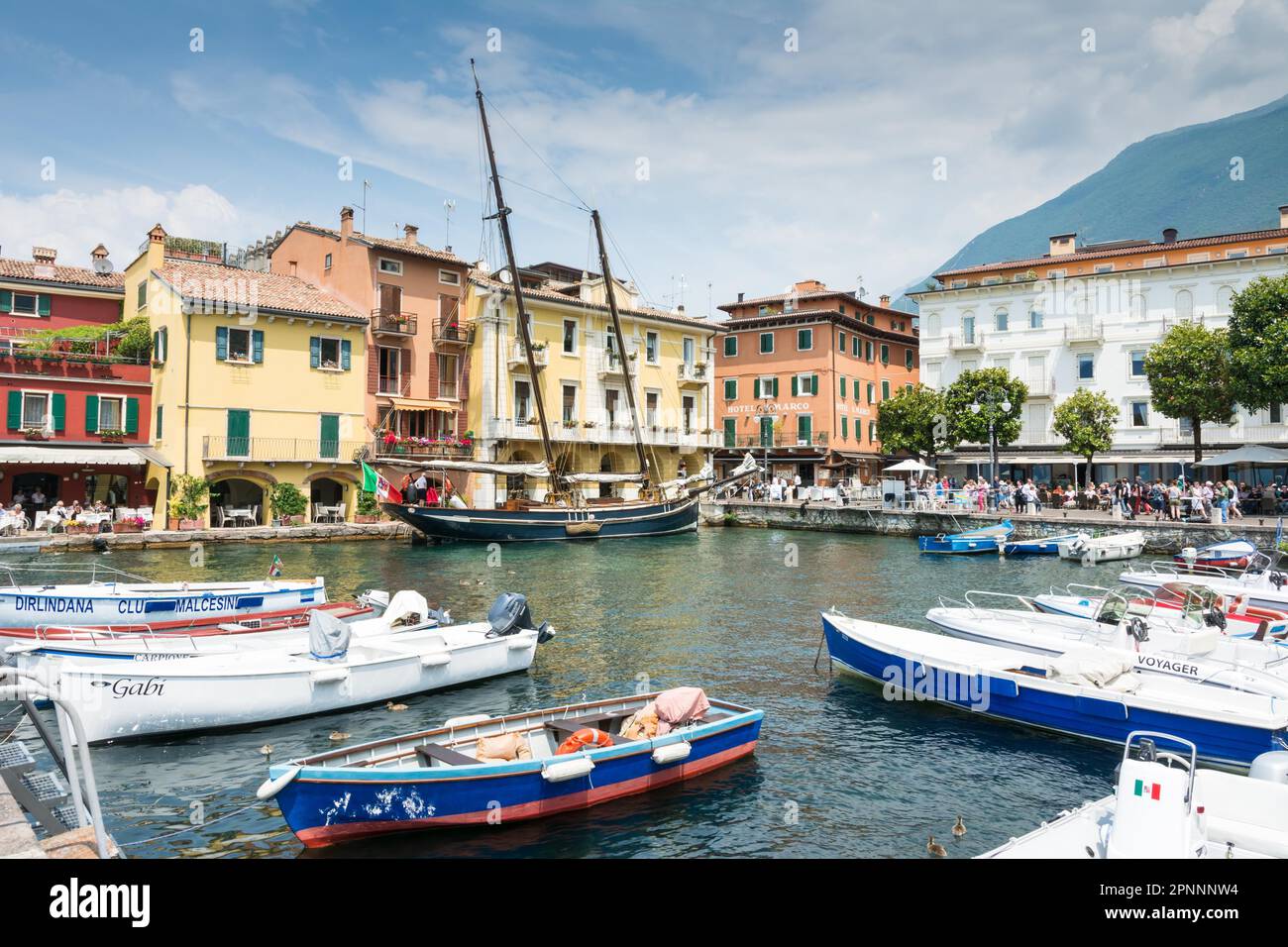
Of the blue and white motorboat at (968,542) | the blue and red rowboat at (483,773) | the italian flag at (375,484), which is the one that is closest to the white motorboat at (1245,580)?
the blue and white motorboat at (968,542)

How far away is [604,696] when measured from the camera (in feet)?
50.3

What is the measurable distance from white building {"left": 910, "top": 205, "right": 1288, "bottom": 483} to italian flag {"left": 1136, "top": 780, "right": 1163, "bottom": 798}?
50773mm

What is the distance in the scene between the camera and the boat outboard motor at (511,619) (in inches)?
673

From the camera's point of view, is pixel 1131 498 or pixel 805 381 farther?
pixel 805 381

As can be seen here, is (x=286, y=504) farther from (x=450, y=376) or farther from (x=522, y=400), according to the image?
(x=522, y=400)

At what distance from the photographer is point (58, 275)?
43.6 m

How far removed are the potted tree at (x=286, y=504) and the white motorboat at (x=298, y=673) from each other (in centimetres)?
2712

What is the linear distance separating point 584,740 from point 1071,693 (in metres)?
7.52

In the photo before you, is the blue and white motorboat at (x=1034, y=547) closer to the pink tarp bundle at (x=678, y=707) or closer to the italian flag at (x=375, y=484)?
the italian flag at (x=375, y=484)

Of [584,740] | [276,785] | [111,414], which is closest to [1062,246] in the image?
[111,414]

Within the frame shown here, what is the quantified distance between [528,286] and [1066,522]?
32.7 m

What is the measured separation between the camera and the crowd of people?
40219mm
